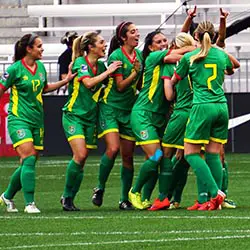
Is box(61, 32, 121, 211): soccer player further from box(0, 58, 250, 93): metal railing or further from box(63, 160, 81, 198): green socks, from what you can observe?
box(0, 58, 250, 93): metal railing

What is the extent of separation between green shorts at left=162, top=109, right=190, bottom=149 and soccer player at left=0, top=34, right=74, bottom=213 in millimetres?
1093

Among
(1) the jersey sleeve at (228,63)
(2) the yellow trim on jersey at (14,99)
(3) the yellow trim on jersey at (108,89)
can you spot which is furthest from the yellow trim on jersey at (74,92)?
(1) the jersey sleeve at (228,63)

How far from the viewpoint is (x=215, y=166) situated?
13266 mm

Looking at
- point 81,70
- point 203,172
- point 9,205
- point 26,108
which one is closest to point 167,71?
point 81,70

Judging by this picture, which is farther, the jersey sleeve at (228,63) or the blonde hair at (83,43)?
the blonde hair at (83,43)

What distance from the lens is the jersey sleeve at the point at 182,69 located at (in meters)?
13.0

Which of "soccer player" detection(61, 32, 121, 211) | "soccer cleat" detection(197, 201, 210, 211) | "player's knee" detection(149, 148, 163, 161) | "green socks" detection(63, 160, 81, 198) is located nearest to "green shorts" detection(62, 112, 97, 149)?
"soccer player" detection(61, 32, 121, 211)

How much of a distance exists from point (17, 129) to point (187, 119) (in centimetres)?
165

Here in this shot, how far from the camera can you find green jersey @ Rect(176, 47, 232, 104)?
13.0m

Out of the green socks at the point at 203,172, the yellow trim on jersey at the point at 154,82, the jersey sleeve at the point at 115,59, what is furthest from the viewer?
the jersey sleeve at the point at 115,59

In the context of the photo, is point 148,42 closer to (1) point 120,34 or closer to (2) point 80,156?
(1) point 120,34

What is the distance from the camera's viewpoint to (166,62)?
13.5 meters

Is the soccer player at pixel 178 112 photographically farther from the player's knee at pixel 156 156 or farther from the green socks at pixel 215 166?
the green socks at pixel 215 166

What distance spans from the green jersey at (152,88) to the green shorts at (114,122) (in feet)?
0.72
